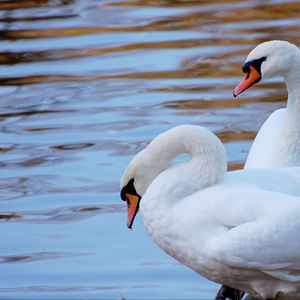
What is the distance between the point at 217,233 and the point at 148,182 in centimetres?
49

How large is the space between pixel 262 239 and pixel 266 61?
4.92 feet

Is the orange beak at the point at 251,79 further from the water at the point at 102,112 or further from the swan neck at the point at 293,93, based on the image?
the water at the point at 102,112

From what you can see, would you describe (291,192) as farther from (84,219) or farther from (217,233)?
(84,219)

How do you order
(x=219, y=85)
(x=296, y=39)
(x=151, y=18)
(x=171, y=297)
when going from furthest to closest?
(x=151, y=18) → (x=296, y=39) → (x=219, y=85) → (x=171, y=297)

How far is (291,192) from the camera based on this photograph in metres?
5.69

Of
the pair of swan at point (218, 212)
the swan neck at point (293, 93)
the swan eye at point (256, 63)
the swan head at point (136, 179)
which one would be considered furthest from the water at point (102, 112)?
the swan eye at point (256, 63)

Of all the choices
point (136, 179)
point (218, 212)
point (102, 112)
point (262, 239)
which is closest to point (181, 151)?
point (136, 179)

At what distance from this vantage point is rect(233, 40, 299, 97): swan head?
6664 millimetres

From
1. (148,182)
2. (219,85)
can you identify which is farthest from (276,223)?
(219,85)

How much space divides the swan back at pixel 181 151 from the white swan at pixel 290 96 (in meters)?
0.80

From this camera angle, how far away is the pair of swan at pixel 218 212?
213 inches

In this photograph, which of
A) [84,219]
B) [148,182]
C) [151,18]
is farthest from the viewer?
[151,18]

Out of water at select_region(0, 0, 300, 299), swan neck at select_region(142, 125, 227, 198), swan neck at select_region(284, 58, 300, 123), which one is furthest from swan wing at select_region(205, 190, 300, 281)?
swan neck at select_region(284, 58, 300, 123)

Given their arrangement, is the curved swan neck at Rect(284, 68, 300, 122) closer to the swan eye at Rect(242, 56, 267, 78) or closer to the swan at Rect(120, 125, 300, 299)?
the swan eye at Rect(242, 56, 267, 78)
